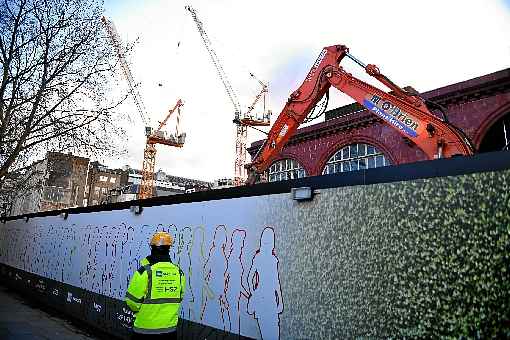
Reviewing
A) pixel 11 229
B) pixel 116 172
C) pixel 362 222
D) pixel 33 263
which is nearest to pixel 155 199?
pixel 362 222

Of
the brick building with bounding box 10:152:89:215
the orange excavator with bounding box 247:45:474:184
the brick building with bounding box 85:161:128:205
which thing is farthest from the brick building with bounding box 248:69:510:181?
the brick building with bounding box 85:161:128:205

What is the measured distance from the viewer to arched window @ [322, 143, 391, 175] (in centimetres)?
1996

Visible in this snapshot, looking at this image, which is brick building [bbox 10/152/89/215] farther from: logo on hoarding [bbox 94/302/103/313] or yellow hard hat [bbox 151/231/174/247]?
yellow hard hat [bbox 151/231/174/247]

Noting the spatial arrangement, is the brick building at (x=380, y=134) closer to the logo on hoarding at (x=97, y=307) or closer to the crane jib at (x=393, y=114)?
the crane jib at (x=393, y=114)

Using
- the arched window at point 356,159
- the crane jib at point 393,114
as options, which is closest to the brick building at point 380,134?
the arched window at point 356,159

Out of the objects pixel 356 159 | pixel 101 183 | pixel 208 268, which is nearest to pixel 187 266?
pixel 208 268

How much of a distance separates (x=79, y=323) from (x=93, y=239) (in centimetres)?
242

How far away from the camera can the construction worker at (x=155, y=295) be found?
429 cm

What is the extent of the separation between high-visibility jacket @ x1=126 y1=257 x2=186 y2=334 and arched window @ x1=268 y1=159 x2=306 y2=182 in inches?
805

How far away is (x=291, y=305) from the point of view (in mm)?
4750

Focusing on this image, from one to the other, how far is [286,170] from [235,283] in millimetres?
20731

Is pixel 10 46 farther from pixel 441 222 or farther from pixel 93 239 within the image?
pixel 441 222

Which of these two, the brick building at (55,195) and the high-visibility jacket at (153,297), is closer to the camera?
the high-visibility jacket at (153,297)

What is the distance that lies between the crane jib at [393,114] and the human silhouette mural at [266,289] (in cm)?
549
